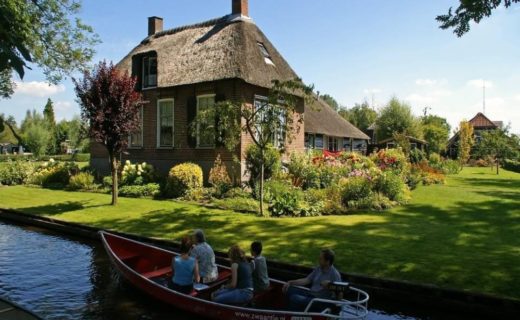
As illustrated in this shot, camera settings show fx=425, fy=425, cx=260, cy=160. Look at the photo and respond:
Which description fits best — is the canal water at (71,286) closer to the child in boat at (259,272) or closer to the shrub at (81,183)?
the child in boat at (259,272)

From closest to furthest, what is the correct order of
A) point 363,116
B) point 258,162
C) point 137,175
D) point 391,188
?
point 391,188 < point 258,162 < point 137,175 < point 363,116

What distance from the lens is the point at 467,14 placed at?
8.15 metres

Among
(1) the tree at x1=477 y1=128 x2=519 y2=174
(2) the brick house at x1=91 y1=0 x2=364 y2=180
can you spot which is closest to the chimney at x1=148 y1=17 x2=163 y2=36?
(2) the brick house at x1=91 y1=0 x2=364 y2=180

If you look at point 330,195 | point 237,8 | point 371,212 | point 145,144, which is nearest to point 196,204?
point 330,195

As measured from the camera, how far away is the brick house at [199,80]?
20797 millimetres

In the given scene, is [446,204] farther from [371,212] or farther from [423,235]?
[423,235]

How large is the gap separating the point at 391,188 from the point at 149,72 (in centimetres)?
1498

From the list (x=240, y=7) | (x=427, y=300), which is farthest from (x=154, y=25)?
(x=427, y=300)

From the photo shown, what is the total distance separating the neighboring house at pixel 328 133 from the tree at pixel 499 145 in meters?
12.2

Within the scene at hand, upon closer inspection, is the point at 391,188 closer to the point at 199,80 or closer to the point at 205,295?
the point at 199,80

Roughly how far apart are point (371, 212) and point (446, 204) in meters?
4.32

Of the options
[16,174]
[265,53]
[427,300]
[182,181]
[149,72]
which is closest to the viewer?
[427,300]

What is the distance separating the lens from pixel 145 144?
→ 2430 centimetres

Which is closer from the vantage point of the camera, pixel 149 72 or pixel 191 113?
pixel 191 113
